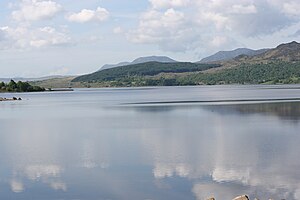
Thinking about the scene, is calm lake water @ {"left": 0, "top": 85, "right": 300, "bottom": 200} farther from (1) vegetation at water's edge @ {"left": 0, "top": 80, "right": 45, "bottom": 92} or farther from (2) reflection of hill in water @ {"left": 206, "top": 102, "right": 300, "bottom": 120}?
(1) vegetation at water's edge @ {"left": 0, "top": 80, "right": 45, "bottom": 92}

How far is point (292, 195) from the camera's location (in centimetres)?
1597

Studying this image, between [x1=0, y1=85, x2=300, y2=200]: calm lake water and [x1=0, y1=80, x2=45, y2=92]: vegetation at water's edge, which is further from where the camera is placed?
[x1=0, y1=80, x2=45, y2=92]: vegetation at water's edge

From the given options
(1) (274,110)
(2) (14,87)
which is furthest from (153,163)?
(2) (14,87)

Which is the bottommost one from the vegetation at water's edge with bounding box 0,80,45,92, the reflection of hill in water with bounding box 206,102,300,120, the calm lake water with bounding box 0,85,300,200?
the reflection of hill in water with bounding box 206,102,300,120

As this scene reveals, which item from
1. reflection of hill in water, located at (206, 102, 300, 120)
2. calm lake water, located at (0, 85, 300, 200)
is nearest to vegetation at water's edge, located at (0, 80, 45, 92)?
reflection of hill in water, located at (206, 102, 300, 120)

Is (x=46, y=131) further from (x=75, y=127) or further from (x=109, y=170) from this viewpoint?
(x=109, y=170)

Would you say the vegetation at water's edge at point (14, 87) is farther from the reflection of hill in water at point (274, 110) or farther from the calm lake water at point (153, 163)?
the calm lake water at point (153, 163)

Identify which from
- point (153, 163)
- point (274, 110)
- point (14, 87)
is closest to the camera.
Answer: point (153, 163)

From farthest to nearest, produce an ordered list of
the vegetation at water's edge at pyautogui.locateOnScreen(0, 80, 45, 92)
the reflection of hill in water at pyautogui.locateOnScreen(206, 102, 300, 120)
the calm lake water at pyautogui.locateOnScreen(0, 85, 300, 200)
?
the vegetation at water's edge at pyautogui.locateOnScreen(0, 80, 45, 92) < the reflection of hill in water at pyautogui.locateOnScreen(206, 102, 300, 120) < the calm lake water at pyautogui.locateOnScreen(0, 85, 300, 200)

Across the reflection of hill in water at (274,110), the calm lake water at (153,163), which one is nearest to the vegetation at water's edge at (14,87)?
the reflection of hill in water at (274,110)

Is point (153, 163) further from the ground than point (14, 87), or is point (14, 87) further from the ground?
point (14, 87)

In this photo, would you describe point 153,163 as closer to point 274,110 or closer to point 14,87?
point 274,110

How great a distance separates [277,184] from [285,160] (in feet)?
15.4

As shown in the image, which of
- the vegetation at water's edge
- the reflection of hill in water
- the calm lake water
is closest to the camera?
the calm lake water
